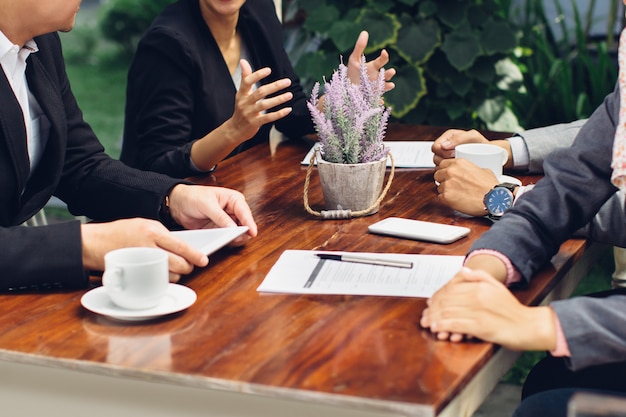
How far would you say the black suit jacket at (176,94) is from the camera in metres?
2.41

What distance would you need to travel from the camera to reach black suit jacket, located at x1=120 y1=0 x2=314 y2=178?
94.9 inches

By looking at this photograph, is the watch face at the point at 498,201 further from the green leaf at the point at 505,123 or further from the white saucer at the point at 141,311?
the green leaf at the point at 505,123

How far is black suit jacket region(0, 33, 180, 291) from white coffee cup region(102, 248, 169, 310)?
0.48 feet

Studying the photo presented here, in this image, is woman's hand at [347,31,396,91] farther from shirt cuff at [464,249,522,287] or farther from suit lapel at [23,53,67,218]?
shirt cuff at [464,249,522,287]

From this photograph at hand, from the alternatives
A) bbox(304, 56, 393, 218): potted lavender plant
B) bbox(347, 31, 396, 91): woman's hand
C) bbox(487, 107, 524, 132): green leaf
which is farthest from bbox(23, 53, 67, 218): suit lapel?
bbox(487, 107, 524, 132): green leaf

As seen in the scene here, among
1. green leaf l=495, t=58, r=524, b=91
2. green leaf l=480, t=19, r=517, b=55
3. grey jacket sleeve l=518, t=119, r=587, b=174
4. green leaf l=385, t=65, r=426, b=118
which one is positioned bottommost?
green leaf l=495, t=58, r=524, b=91

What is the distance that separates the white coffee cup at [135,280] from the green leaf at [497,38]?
9.10 ft

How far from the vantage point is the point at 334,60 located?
383 cm

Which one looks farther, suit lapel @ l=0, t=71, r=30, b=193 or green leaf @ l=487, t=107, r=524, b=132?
green leaf @ l=487, t=107, r=524, b=132

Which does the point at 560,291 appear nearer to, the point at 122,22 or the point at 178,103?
the point at 178,103

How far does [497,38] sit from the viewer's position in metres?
3.82

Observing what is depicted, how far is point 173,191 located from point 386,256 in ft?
1.69

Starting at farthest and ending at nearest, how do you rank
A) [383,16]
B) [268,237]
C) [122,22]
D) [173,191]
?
[122,22]
[383,16]
[173,191]
[268,237]

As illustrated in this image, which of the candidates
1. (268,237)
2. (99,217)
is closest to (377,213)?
(268,237)
